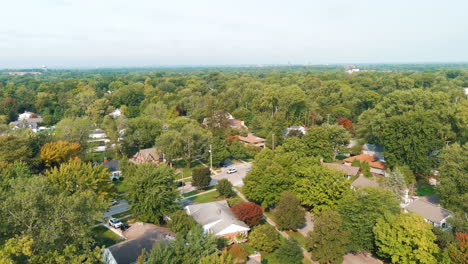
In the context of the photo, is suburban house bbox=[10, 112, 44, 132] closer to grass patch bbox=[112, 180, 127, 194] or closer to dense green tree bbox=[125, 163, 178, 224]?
grass patch bbox=[112, 180, 127, 194]

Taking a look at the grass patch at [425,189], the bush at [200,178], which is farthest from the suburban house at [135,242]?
the grass patch at [425,189]

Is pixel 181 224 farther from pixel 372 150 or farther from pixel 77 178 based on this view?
pixel 372 150

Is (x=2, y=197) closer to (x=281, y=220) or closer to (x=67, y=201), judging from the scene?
(x=67, y=201)

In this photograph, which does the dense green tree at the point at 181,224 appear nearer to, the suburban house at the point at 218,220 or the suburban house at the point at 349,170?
the suburban house at the point at 218,220

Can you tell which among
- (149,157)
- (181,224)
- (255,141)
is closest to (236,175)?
(149,157)

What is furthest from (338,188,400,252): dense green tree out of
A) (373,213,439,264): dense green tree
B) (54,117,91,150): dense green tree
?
(54,117,91,150): dense green tree

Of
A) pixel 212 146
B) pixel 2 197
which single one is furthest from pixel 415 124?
pixel 2 197
